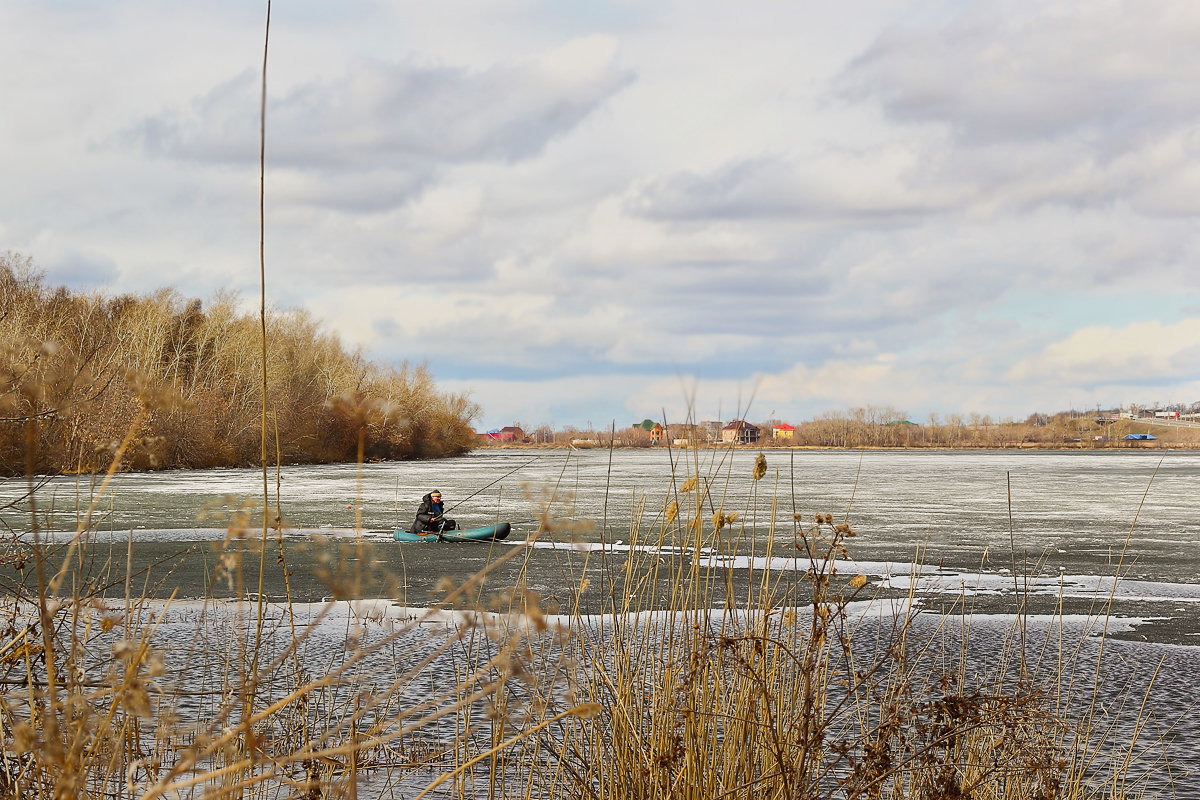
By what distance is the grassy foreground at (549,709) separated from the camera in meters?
1.49

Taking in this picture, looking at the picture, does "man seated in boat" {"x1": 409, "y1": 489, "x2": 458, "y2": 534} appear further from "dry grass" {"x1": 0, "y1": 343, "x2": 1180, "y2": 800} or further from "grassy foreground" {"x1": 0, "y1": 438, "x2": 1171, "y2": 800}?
"dry grass" {"x1": 0, "y1": 343, "x2": 1180, "y2": 800}

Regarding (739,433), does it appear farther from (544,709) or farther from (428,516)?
(428,516)

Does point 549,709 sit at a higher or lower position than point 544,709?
lower

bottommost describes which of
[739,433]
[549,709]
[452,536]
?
[452,536]

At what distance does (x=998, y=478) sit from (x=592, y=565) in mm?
24349

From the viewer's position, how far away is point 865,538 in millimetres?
14266

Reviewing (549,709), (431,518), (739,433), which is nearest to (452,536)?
(431,518)

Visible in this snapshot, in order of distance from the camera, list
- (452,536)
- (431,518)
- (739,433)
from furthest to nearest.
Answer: (431,518), (452,536), (739,433)

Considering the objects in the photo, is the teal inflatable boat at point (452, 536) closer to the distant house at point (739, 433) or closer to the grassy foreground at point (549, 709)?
the grassy foreground at point (549, 709)

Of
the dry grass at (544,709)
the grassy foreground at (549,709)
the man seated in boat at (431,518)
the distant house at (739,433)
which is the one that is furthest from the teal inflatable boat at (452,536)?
the distant house at (739,433)

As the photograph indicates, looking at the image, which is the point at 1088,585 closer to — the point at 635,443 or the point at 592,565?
the point at 592,565

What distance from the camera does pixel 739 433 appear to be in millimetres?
3678

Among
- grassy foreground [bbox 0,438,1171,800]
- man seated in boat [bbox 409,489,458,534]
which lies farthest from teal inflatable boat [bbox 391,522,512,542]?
grassy foreground [bbox 0,438,1171,800]

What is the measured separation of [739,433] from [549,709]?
1.82 m
